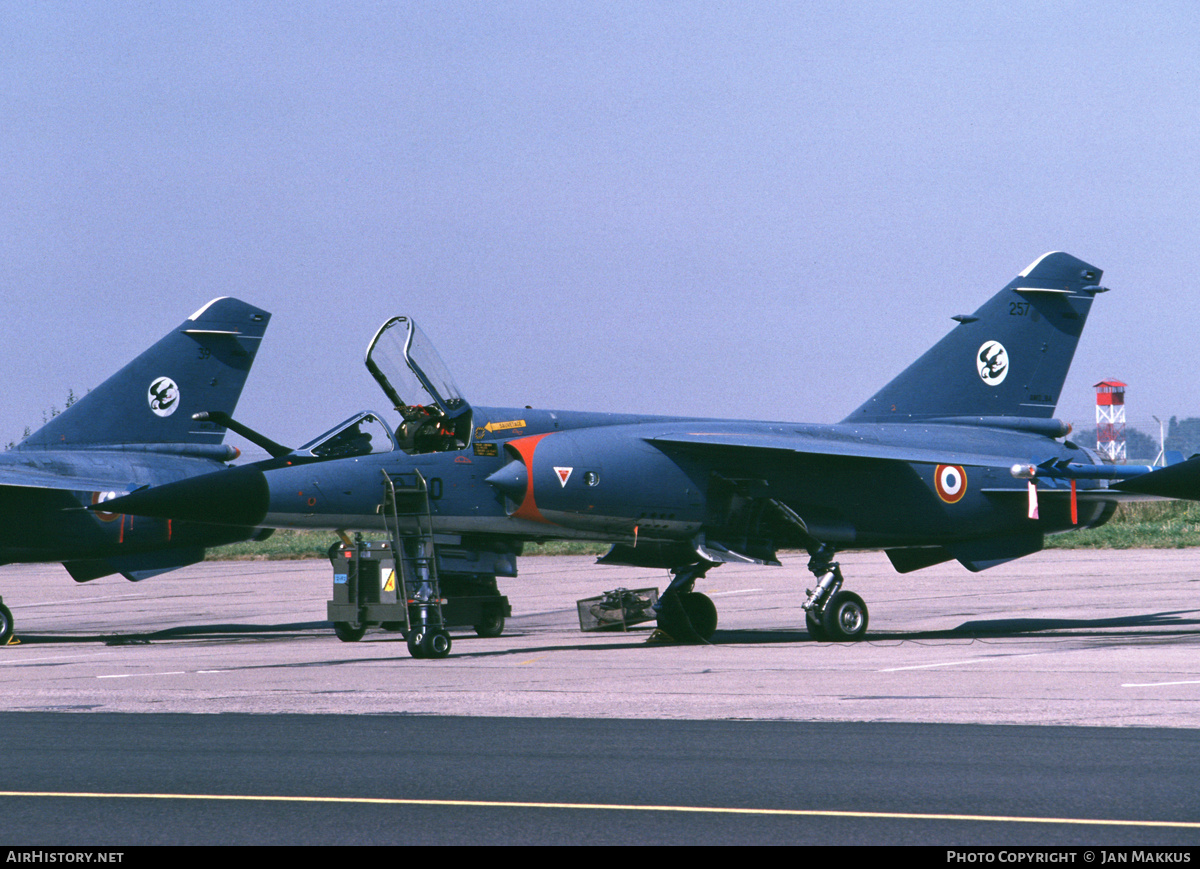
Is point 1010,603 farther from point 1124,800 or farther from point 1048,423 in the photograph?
point 1124,800

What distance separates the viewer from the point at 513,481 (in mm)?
17016

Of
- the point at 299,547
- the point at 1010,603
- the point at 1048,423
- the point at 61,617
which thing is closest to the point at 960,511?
the point at 1048,423

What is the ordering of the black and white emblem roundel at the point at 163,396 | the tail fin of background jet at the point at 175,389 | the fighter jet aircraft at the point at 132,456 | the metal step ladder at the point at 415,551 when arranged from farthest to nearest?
the black and white emblem roundel at the point at 163,396
the tail fin of background jet at the point at 175,389
the fighter jet aircraft at the point at 132,456
the metal step ladder at the point at 415,551

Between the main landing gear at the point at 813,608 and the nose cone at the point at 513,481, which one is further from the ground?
the nose cone at the point at 513,481

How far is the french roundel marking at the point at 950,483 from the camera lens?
20125mm

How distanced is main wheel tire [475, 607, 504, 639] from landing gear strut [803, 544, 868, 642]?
4254mm

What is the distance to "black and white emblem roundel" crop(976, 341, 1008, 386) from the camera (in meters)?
21.8

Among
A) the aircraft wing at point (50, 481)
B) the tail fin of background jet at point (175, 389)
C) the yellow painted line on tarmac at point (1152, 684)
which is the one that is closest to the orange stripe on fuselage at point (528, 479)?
the yellow painted line on tarmac at point (1152, 684)

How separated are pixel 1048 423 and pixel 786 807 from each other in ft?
54.3

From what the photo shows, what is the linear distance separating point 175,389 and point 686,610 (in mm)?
10301

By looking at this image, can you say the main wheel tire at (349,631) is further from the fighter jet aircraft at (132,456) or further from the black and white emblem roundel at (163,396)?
the black and white emblem roundel at (163,396)

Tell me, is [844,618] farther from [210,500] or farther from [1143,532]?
[1143,532]

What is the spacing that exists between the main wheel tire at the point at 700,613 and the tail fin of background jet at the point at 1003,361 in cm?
450
